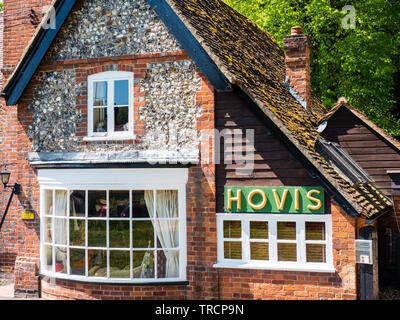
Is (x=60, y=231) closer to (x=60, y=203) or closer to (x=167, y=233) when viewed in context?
(x=60, y=203)

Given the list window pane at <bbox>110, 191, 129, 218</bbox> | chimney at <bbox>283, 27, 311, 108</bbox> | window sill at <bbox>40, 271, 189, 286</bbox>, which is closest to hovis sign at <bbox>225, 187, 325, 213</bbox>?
window sill at <bbox>40, 271, 189, 286</bbox>

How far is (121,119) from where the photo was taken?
35.0ft

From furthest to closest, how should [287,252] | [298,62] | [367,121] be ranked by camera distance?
[298,62], [367,121], [287,252]

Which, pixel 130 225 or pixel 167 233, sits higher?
pixel 130 225

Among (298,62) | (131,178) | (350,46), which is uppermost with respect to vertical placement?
(350,46)

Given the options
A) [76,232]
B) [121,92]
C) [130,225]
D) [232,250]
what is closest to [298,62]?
[121,92]

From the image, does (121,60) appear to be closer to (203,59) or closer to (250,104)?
(203,59)

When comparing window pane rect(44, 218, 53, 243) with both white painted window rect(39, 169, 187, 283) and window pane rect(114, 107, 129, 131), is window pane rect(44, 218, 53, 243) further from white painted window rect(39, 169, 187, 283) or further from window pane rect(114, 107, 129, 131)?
window pane rect(114, 107, 129, 131)

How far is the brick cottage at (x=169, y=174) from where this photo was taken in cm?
945

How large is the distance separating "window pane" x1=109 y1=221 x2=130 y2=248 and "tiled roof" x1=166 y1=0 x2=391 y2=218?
3.78m

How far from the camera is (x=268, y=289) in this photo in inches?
377

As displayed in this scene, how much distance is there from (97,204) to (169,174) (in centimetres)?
171

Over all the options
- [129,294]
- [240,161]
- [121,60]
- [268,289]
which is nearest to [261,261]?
[268,289]

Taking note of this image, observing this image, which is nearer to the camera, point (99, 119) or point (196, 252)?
point (196, 252)
